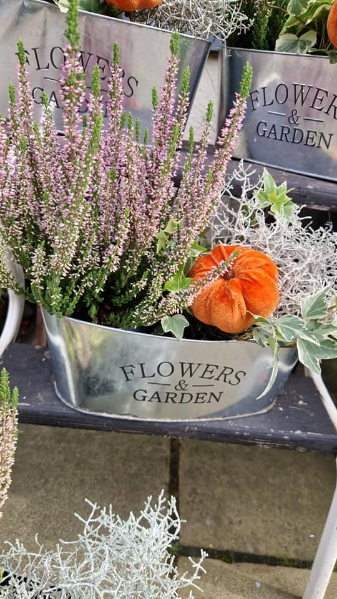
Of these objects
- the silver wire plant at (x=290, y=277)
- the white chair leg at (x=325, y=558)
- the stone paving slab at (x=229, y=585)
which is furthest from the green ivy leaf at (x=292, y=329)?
the stone paving slab at (x=229, y=585)

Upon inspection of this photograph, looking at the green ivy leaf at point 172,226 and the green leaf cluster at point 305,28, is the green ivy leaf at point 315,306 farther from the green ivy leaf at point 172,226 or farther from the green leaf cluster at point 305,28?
the green leaf cluster at point 305,28

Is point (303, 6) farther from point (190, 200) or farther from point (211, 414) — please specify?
point (211, 414)

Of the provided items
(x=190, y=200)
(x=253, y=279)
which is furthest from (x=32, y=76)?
(x=253, y=279)

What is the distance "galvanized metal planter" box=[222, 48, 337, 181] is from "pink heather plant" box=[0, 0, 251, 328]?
0.28 metres

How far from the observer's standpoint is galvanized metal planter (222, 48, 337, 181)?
3.07ft

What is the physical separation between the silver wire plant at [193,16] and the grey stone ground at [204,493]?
1084mm

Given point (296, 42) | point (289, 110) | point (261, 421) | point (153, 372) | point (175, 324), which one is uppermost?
point (296, 42)

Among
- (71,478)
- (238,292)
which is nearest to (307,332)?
(238,292)

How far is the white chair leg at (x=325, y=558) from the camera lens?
0.96m

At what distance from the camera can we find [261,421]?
3.25ft

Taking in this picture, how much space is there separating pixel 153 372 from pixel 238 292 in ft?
0.65

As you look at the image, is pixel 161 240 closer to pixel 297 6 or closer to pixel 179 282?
pixel 179 282

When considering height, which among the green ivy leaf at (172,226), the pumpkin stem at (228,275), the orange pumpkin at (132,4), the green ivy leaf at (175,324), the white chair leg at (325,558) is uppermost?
the orange pumpkin at (132,4)

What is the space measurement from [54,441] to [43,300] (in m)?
0.89
